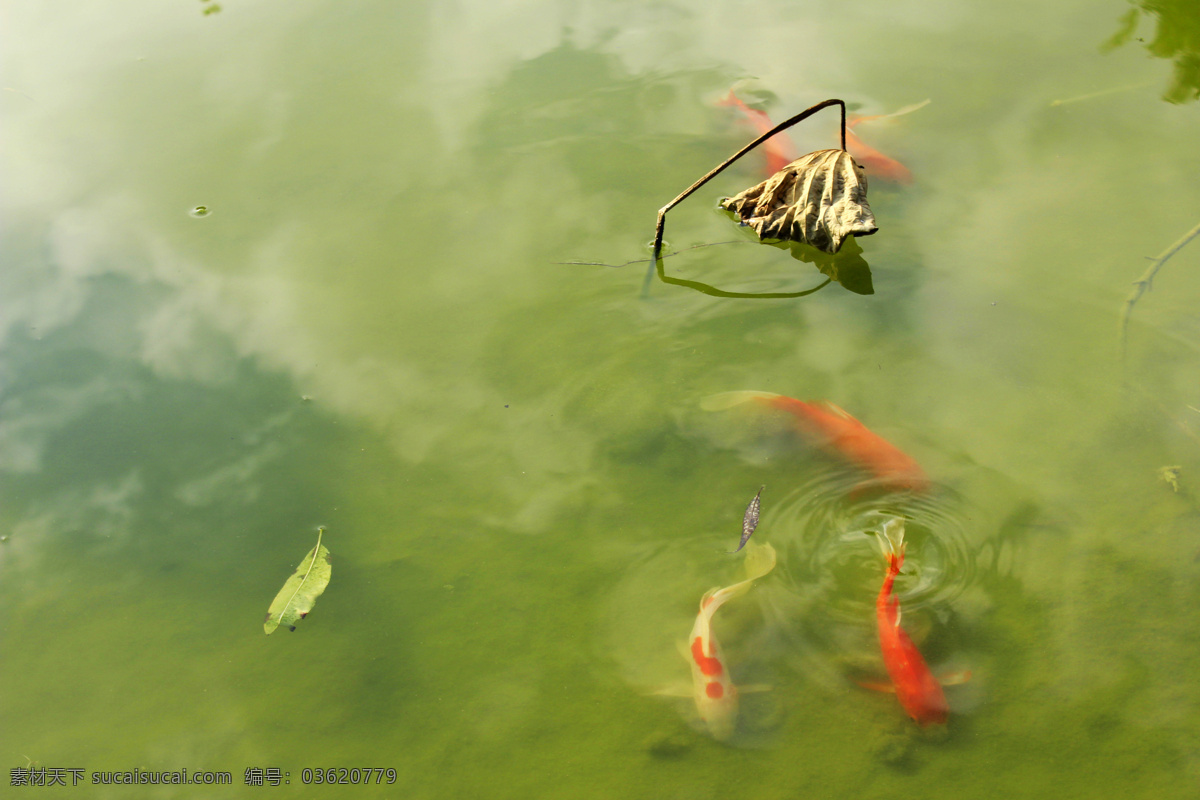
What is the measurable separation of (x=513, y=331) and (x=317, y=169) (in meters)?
1.29

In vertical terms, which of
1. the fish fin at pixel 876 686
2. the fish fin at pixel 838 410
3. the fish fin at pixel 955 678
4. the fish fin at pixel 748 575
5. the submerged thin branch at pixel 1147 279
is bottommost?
the fish fin at pixel 876 686

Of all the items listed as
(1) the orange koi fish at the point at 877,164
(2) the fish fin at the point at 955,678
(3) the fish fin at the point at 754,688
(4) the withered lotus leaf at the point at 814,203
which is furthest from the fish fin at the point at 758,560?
(1) the orange koi fish at the point at 877,164

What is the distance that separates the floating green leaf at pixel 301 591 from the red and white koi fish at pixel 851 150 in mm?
2118

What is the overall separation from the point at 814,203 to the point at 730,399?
788mm

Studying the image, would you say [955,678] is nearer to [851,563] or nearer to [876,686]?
[876,686]

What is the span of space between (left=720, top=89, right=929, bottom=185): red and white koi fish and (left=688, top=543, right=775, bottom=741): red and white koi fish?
5.31 ft

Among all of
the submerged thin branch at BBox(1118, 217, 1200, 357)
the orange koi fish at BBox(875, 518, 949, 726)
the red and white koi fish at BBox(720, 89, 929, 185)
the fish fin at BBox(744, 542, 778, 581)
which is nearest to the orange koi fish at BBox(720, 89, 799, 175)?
the red and white koi fish at BBox(720, 89, 929, 185)

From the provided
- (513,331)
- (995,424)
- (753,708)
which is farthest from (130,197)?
(995,424)

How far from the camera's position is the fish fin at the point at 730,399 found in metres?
2.33

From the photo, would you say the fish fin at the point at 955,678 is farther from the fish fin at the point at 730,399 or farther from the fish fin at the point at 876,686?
the fish fin at the point at 730,399

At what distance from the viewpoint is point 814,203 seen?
105 inches

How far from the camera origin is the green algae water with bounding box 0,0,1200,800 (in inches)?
72.0

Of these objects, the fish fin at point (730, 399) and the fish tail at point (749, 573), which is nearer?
the fish tail at point (749, 573)

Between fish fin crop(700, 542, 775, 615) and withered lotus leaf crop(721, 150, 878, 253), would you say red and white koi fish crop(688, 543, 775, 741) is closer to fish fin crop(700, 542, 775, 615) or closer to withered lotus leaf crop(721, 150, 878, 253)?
fish fin crop(700, 542, 775, 615)
